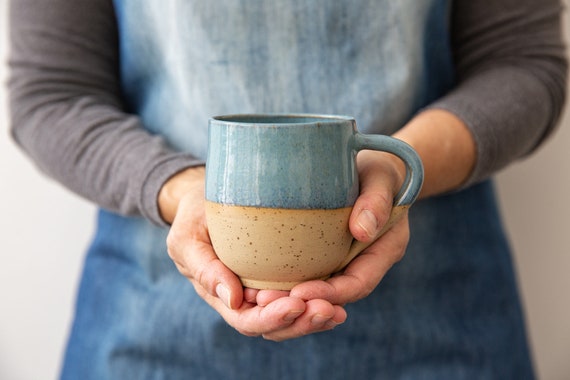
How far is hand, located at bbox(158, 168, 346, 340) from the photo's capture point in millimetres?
500

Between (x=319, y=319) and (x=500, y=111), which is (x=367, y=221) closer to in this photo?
(x=319, y=319)

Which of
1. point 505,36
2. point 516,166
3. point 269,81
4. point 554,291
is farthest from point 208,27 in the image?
point 554,291

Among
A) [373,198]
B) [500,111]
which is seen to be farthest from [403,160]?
[500,111]

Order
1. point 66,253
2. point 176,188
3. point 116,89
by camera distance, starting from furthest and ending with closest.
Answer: point 66,253 → point 116,89 → point 176,188

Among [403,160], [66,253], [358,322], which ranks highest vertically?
[403,160]

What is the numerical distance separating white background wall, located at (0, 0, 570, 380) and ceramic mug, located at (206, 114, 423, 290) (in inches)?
26.0

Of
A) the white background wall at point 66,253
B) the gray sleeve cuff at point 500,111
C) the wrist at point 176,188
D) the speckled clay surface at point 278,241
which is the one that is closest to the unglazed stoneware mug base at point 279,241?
the speckled clay surface at point 278,241

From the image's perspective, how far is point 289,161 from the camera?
0.48 m

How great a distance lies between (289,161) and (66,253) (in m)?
0.75

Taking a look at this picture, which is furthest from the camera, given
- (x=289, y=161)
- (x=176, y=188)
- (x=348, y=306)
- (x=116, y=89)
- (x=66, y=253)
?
(x=66, y=253)

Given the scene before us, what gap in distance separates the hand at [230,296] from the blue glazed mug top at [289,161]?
0.22 feet

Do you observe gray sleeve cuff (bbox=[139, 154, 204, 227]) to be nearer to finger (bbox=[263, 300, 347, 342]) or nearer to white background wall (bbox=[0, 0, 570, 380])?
finger (bbox=[263, 300, 347, 342])

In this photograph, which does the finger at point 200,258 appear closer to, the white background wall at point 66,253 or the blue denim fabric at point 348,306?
the blue denim fabric at point 348,306

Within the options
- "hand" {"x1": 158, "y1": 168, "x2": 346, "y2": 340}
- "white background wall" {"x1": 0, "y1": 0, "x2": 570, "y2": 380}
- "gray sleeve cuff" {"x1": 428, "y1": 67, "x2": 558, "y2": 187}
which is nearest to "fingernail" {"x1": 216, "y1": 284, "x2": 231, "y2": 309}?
"hand" {"x1": 158, "y1": 168, "x2": 346, "y2": 340}
